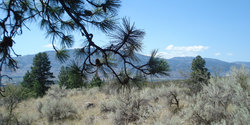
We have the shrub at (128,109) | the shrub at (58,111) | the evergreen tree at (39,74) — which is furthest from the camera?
the evergreen tree at (39,74)

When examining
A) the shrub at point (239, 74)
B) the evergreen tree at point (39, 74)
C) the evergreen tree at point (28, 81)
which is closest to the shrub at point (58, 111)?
the shrub at point (239, 74)

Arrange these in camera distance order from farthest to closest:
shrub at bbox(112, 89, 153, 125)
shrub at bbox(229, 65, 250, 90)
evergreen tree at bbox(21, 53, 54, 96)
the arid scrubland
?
evergreen tree at bbox(21, 53, 54, 96)
shrub at bbox(112, 89, 153, 125)
shrub at bbox(229, 65, 250, 90)
the arid scrubland

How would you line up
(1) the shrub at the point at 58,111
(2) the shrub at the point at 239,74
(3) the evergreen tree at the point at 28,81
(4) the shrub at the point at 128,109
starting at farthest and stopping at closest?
1. (3) the evergreen tree at the point at 28,81
2. (1) the shrub at the point at 58,111
3. (4) the shrub at the point at 128,109
4. (2) the shrub at the point at 239,74

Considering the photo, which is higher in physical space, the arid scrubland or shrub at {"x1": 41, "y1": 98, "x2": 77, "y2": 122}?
the arid scrubland

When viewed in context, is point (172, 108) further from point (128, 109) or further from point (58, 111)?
point (58, 111)

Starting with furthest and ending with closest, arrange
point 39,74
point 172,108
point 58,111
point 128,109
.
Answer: point 39,74 < point 58,111 < point 172,108 < point 128,109

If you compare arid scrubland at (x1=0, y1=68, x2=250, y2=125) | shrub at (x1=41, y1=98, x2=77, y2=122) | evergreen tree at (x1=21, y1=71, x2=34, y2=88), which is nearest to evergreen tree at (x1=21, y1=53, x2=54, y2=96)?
evergreen tree at (x1=21, y1=71, x2=34, y2=88)

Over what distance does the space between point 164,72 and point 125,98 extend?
4.61 m

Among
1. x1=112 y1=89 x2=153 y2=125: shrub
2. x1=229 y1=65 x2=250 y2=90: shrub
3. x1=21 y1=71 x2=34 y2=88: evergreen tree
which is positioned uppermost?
x1=229 y1=65 x2=250 y2=90: shrub

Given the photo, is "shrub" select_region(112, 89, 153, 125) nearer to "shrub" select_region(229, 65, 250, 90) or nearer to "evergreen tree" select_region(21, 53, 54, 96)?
"shrub" select_region(229, 65, 250, 90)

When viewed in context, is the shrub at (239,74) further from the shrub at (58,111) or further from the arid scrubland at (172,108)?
the shrub at (58,111)

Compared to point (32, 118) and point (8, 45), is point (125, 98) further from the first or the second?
point (32, 118)

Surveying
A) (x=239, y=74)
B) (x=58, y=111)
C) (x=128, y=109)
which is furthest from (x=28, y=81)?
(x=239, y=74)

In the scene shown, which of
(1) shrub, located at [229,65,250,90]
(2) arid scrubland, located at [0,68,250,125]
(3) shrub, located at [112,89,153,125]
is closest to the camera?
(2) arid scrubland, located at [0,68,250,125]
